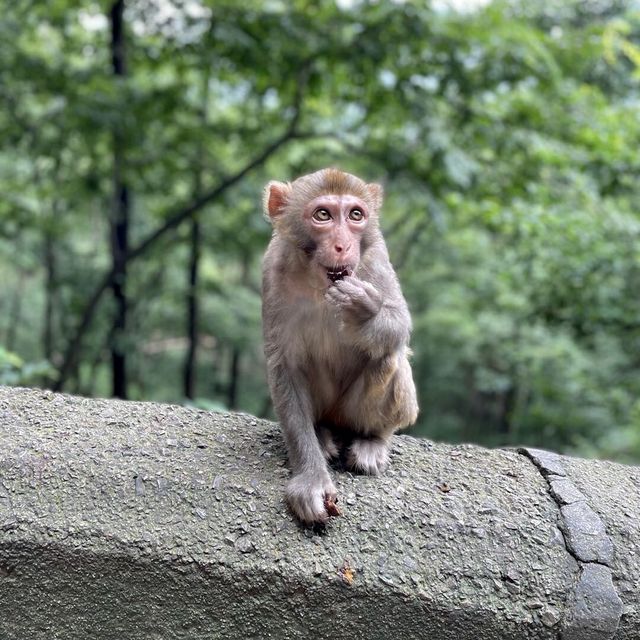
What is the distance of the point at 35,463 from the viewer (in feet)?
9.86

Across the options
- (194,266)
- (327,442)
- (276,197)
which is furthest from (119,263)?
(327,442)

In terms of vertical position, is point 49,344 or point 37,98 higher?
point 37,98

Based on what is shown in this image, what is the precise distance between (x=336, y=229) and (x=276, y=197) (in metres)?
0.52

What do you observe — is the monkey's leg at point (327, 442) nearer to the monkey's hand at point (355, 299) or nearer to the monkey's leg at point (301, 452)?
the monkey's leg at point (301, 452)

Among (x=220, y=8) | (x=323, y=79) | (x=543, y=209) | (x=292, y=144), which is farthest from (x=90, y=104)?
(x=543, y=209)

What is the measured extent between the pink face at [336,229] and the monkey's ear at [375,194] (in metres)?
0.22

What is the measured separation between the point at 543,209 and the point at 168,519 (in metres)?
6.61

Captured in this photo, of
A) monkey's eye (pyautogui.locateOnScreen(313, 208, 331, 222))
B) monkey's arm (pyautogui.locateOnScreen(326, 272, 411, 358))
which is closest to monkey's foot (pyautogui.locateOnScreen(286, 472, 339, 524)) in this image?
monkey's arm (pyautogui.locateOnScreen(326, 272, 411, 358))

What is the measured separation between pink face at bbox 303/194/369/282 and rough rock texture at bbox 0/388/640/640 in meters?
0.96

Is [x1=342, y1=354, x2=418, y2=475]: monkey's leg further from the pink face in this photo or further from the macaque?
the pink face

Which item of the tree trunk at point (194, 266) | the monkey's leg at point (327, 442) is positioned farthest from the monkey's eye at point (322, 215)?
the tree trunk at point (194, 266)

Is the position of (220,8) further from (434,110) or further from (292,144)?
→ (292,144)

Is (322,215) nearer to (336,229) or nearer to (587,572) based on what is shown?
(336,229)

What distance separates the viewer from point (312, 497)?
289cm
